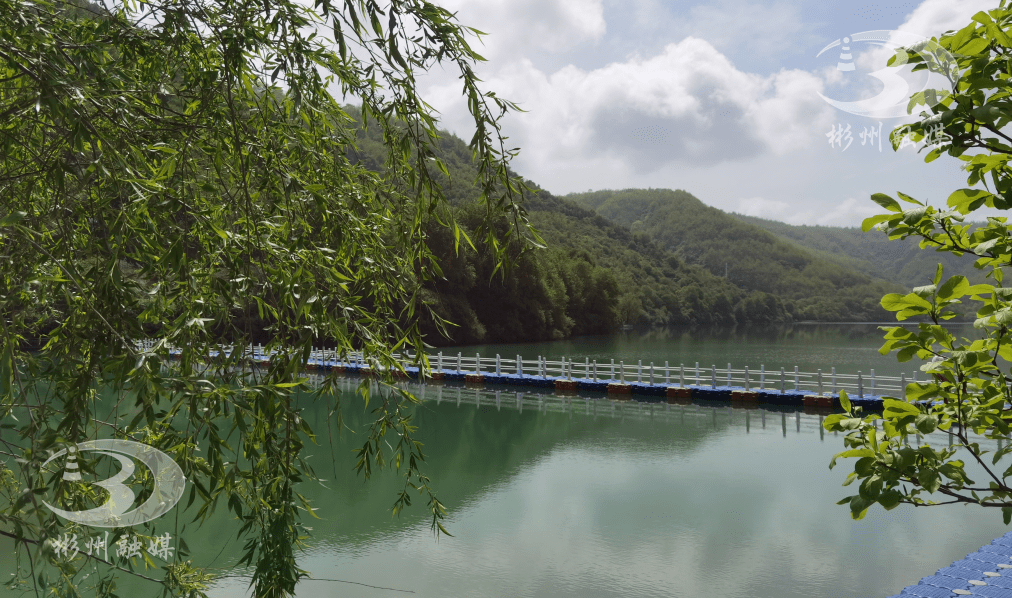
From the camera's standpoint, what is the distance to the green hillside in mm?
99438

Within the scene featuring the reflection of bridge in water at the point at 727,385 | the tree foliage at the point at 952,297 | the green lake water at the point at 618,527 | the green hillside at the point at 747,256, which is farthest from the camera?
the green hillside at the point at 747,256

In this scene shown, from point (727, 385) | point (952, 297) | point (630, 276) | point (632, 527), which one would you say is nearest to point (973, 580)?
point (632, 527)

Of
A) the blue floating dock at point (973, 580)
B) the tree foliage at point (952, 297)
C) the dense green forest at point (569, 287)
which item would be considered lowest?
the blue floating dock at point (973, 580)

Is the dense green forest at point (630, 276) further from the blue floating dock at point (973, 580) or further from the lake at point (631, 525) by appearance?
the blue floating dock at point (973, 580)

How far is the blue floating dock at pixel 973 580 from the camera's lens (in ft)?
17.8

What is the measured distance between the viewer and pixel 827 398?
55.9 ft

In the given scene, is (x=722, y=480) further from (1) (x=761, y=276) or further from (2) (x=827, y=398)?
(1) (x=761, y=276)

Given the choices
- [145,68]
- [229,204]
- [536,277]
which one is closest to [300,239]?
[229,204]

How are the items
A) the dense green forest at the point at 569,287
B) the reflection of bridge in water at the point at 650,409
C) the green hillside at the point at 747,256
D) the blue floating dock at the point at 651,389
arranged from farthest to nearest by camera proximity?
the green hillside at the point at 747,256 < the dense green forest at the point at 569,287 < the blue floating dock at the point at 651,389 < the reflection of bridge in water at the point at 650,409

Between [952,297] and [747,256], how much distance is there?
406ft

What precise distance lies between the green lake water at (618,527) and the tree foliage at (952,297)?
11.3ft

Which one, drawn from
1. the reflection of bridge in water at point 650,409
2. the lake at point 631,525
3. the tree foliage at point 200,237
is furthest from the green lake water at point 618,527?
the tree foliage at point 200,237

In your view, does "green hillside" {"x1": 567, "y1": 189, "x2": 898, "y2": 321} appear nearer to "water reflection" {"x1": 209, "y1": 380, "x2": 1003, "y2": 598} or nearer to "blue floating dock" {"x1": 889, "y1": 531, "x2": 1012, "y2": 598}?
"water reflection" {"x1": 209, "y1": 380, "x2": 1003, "y2": 598}

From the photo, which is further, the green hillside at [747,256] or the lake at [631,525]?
the green hillside at [747,256]
